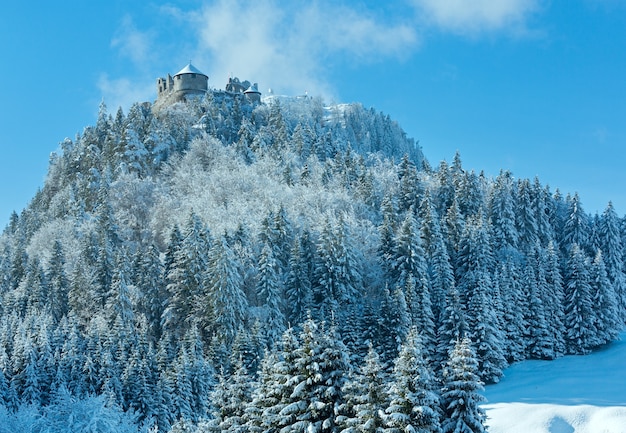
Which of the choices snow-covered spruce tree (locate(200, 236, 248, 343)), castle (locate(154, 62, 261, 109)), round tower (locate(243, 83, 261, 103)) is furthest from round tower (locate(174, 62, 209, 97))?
snow-covered spruce tree (locate(200, 236, 248, 343))

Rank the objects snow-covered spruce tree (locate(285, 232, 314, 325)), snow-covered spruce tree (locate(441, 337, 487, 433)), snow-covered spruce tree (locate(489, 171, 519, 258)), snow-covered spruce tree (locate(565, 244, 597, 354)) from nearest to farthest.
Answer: snow-covered spruce tree (locate(441, 337, 487, 433))
snow-covered spruce tree (locate(285, 232, 314, 325))
snow-covered spruce tree (locate(565, 244, 597, 354))
snow-covered spruce tree (locate(489, 171, 519, 258))

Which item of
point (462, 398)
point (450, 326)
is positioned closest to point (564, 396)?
point (450, 326)

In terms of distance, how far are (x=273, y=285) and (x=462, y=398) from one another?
3286 cm

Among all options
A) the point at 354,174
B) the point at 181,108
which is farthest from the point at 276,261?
the point at 181,108

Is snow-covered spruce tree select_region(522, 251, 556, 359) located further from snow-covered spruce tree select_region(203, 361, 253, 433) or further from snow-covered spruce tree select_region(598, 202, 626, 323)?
snow-covered spruce tree select_region(203, 361, 253, 433)

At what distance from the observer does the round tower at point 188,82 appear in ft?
352

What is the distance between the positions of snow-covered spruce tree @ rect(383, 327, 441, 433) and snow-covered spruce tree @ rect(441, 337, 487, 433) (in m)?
1.11

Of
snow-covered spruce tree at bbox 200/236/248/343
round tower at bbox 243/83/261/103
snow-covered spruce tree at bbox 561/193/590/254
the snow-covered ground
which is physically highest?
round tower at bbox 243/83/261/103

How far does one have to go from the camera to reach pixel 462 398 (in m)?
21.5

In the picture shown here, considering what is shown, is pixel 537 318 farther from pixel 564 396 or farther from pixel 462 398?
pixel 462 398

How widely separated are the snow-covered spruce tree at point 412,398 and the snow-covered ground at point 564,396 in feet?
45.8

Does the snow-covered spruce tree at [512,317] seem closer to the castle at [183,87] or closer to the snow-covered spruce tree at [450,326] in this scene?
the snow-covered spruce tree at [450,326]

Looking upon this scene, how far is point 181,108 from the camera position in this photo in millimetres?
101125

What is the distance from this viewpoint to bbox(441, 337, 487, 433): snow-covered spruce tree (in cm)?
2130
